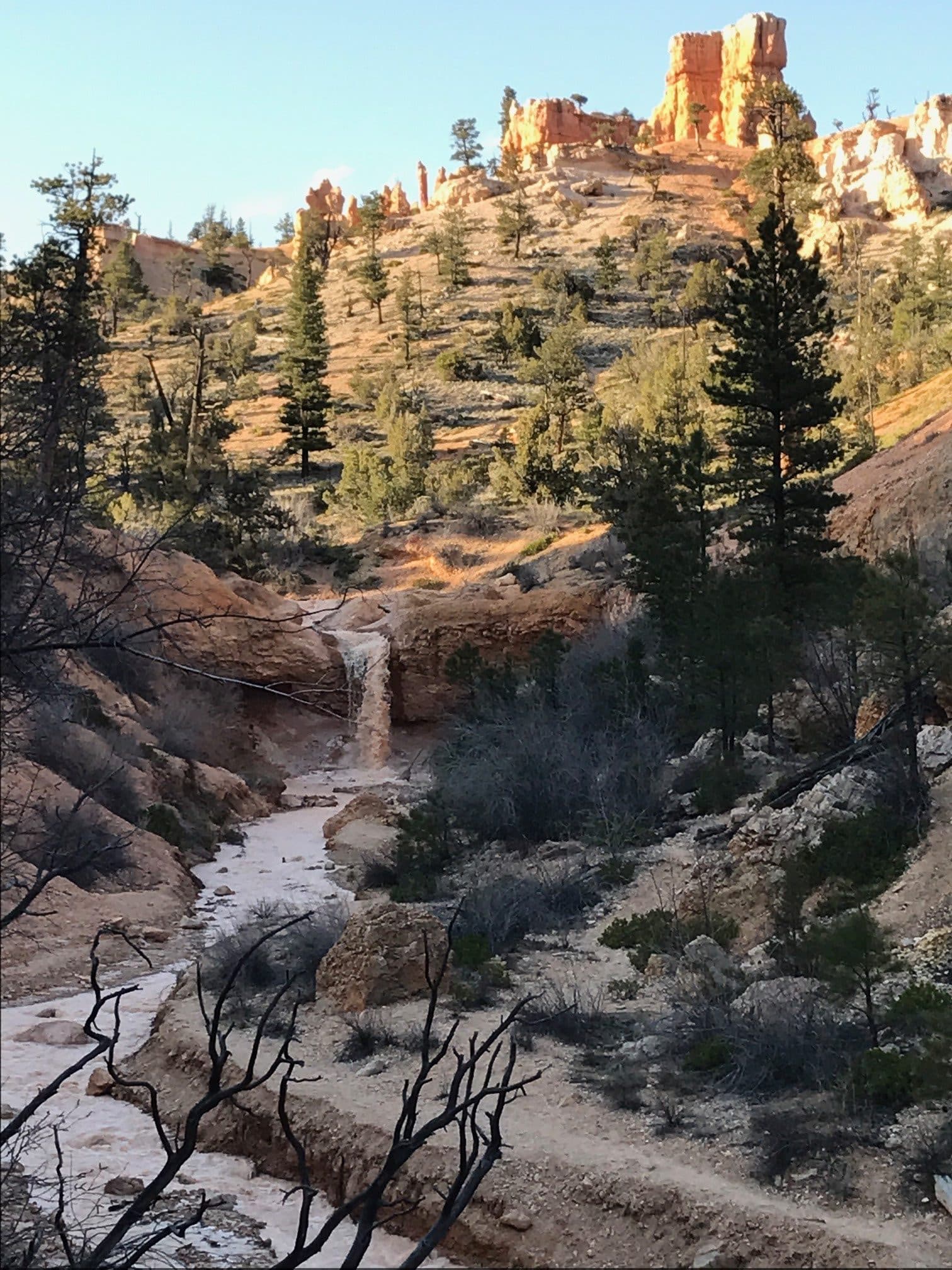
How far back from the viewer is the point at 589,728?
57.7ft

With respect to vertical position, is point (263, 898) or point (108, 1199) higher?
point (108, 1199)

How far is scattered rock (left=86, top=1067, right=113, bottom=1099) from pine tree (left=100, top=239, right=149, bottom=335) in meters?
56.8

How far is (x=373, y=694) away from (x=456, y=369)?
1025 inches

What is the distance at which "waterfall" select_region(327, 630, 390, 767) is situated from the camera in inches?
974

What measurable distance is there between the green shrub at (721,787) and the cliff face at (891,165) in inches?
2210

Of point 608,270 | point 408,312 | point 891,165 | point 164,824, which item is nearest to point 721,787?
point 164,824

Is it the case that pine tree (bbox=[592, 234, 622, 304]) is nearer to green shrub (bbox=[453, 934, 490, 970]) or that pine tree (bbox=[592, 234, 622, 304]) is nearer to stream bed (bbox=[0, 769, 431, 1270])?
stream bed (bbox=[0, 769, 431, 1270])

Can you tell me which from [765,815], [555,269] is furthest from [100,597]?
[555,269]

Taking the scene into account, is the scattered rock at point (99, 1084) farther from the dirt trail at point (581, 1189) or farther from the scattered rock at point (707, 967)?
the scattered rock at point (707, 967)

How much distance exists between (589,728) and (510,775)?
228 centimetres

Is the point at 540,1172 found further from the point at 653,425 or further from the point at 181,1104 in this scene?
the point at 653,425

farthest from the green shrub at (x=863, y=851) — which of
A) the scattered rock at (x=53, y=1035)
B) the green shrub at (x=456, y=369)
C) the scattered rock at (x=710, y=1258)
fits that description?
the green shrub at (x=456, y=369)

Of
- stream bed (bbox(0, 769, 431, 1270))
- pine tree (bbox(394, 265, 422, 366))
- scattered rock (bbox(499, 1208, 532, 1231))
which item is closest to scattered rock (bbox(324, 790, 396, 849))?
stream bed (bbox(0, 769, 431, 1270))

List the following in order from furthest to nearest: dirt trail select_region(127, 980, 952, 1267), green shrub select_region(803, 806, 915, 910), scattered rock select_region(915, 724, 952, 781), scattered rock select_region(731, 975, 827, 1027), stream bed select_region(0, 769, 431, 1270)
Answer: scattered rock select_region(915, 724, 952, 781)
green shrub select_region(803, 806, 915, 910)
scattered rock select_region(731, 975, 827, 1027)
stream bed select_region(0, 769, 431, 1270)
dirt trail select_region(127, 980, 952, 1267)
